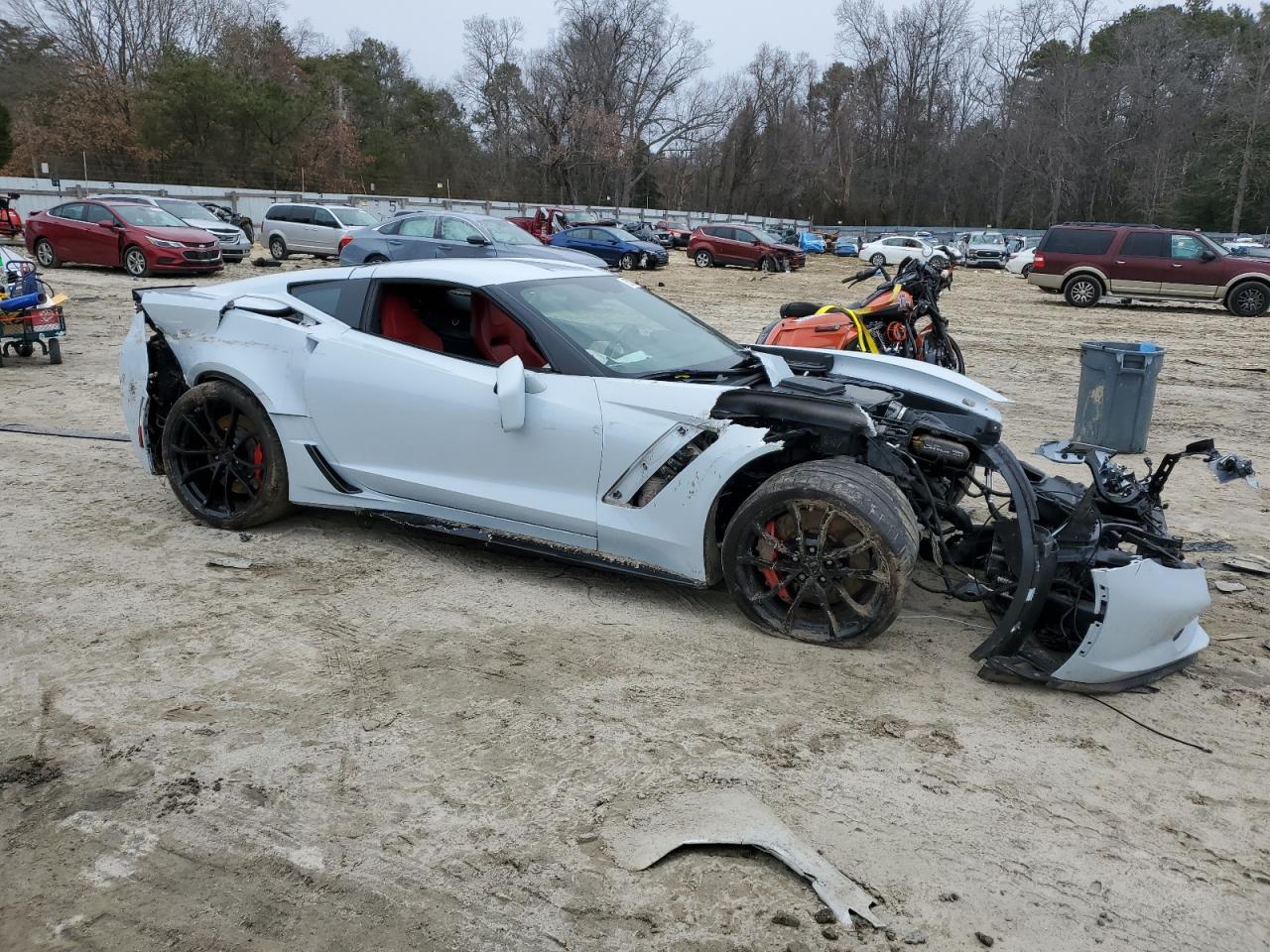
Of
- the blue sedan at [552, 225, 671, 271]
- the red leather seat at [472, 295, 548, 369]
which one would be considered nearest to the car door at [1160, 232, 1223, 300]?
the blue sedan at [552, 225, 671, 271]

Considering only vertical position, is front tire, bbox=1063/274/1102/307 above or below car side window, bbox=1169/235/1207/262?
below

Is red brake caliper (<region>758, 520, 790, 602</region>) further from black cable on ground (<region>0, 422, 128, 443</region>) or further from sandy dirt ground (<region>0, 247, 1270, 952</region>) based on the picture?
black cable on ground (<region>0, 422, 128, 443</region>)

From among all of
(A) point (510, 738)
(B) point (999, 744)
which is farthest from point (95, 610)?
(B) point (999, 744)

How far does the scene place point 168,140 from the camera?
1965 inches

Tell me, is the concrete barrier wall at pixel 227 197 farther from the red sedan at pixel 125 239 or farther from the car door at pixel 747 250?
the car door at pixel 747 250

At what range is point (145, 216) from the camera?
20.5 m

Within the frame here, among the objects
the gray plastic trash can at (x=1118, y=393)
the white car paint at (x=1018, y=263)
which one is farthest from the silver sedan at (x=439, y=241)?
the white car paint at (x=1018, y=263)

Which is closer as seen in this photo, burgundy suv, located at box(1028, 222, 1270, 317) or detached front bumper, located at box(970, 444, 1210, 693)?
detached front bumper, located at box(970, 444, 1210, 693)

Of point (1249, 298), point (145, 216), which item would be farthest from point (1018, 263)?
point (145, 216)

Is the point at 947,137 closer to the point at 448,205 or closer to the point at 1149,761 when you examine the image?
the point at 448,205

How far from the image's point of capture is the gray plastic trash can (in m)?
7.65

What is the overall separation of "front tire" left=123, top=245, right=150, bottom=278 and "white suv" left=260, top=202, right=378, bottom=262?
5426mm

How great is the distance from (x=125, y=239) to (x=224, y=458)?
1719cm

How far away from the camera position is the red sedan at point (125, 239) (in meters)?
19.7
